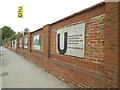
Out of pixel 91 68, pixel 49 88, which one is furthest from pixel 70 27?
pixel 49 88

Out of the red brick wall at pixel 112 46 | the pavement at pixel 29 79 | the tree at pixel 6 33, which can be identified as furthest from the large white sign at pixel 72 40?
the tree at pixel 6 33

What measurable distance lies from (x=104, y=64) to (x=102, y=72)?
0.28 meters

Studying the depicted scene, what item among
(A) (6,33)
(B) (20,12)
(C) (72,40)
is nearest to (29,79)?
(C) (72,40)

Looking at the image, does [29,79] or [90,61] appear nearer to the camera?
[90,61]

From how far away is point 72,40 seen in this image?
157 inches

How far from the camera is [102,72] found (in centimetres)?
277

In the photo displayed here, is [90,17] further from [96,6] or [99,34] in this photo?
[99,34]

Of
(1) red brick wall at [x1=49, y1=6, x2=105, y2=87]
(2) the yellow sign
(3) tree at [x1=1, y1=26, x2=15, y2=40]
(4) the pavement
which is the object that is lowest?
(4) the pavement

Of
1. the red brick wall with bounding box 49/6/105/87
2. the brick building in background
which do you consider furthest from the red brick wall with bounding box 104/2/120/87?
the red brick wall with bounding box 49/6/105/87

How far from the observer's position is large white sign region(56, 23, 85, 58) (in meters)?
3.55

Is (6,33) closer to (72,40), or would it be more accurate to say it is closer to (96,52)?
(72,40)

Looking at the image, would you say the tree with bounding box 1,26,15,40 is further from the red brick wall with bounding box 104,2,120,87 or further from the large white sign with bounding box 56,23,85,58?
the red brick wall with bounding box 104,2,120,87

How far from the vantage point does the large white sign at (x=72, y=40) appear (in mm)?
3549

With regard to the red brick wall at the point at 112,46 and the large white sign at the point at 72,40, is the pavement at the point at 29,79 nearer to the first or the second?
the large white sign at the point at 72,40
